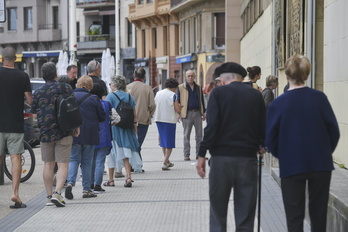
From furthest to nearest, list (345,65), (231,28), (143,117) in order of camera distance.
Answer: (231,28)
(143,117)
(345,65)

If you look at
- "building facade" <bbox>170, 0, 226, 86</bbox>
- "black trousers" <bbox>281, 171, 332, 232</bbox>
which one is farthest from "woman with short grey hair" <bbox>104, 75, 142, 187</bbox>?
"building facade" <bbox>170, 0, 226, 86</bbox>

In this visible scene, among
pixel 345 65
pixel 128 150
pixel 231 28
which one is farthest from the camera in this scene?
pixel 231 28

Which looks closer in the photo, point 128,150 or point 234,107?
point 234,107

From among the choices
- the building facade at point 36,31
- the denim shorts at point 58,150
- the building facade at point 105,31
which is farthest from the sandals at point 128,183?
the building facade at point 105,31

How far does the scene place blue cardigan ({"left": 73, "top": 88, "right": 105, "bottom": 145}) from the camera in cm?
1237

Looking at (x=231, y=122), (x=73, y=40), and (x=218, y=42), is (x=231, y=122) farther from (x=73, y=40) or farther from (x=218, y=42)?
(x=218, y=42)

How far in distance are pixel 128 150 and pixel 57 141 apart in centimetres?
272

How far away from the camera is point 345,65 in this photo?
11.3 meters

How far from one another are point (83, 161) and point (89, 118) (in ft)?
1.92

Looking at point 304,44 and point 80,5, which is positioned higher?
point 80,5

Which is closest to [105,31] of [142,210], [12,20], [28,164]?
[12,20]

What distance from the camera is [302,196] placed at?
7066 millimetres

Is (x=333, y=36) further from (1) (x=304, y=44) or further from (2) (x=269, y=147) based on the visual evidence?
(2) (x=269, y=147)

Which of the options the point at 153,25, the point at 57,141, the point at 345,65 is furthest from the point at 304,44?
the point at 153,25
